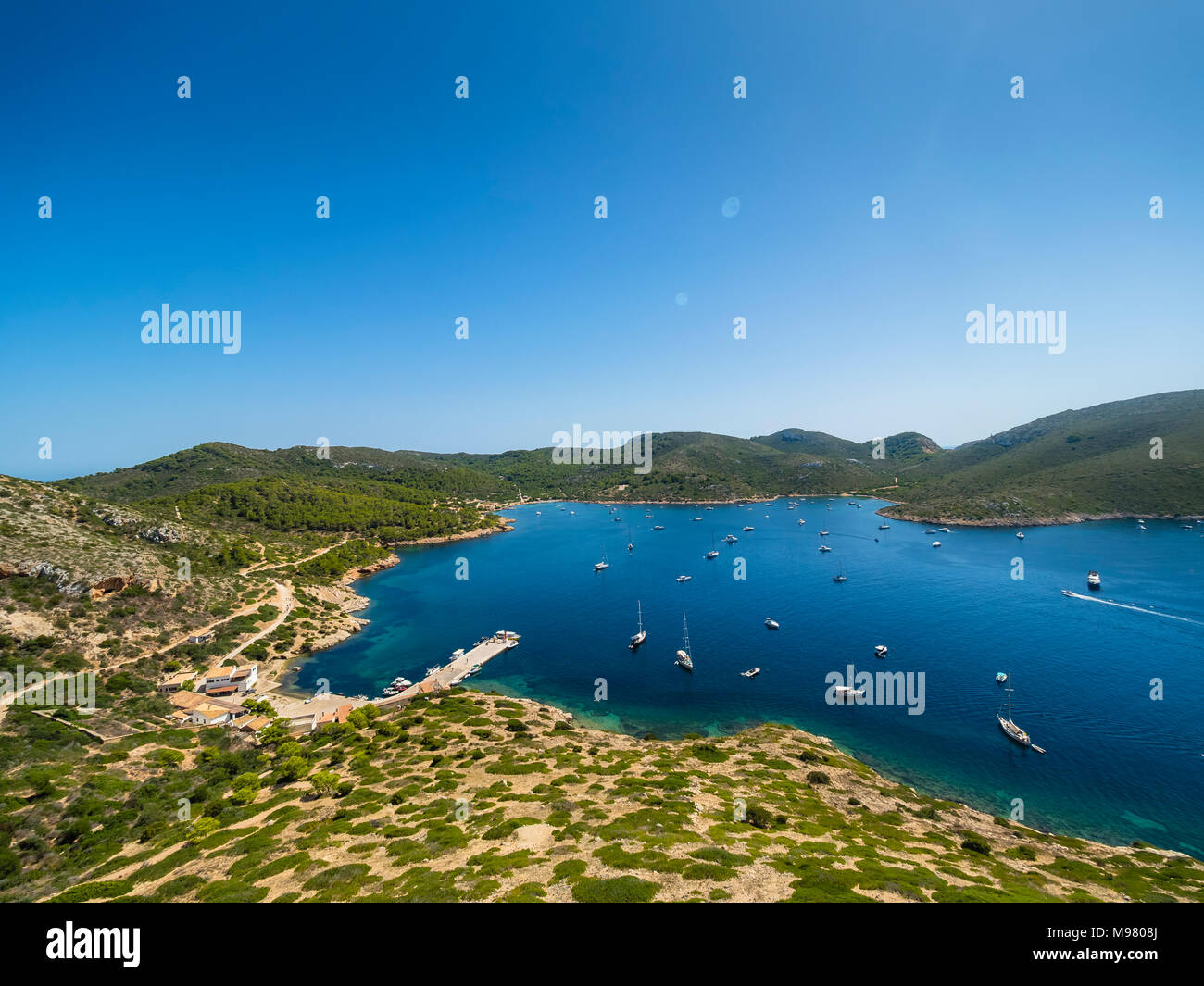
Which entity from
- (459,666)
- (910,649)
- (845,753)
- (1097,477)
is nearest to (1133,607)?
(910,649)

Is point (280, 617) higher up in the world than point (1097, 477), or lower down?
lower down

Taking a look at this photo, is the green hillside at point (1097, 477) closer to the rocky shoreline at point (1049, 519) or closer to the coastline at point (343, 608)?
the rocky shoreline at point (1049, 519)

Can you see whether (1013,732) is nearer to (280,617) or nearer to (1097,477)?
(280,617)

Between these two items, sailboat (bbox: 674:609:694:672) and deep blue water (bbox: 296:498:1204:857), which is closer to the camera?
deep blue water (bbox: 296:498:1204:857)

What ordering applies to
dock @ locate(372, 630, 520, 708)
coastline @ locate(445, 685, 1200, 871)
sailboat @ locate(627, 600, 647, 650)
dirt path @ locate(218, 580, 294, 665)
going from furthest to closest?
sailboat @ locate(627, 600, 647, 650), dirt path @ locate(218, 580, 294, 665), dock @ locate(372, 630, 520, 708), coastline @ locate(445, 685, 1200, 871)

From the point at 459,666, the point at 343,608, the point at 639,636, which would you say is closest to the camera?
the point at 459,666

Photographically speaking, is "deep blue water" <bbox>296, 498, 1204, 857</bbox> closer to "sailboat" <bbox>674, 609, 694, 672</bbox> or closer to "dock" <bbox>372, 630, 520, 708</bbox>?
"sailboat" <bbox>674, 609, 694, 672</bbox>

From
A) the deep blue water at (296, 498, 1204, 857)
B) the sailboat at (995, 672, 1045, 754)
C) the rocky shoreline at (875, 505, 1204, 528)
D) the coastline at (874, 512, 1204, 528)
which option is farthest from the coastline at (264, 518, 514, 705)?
the coastline at (874, 512, 1204, 528)
